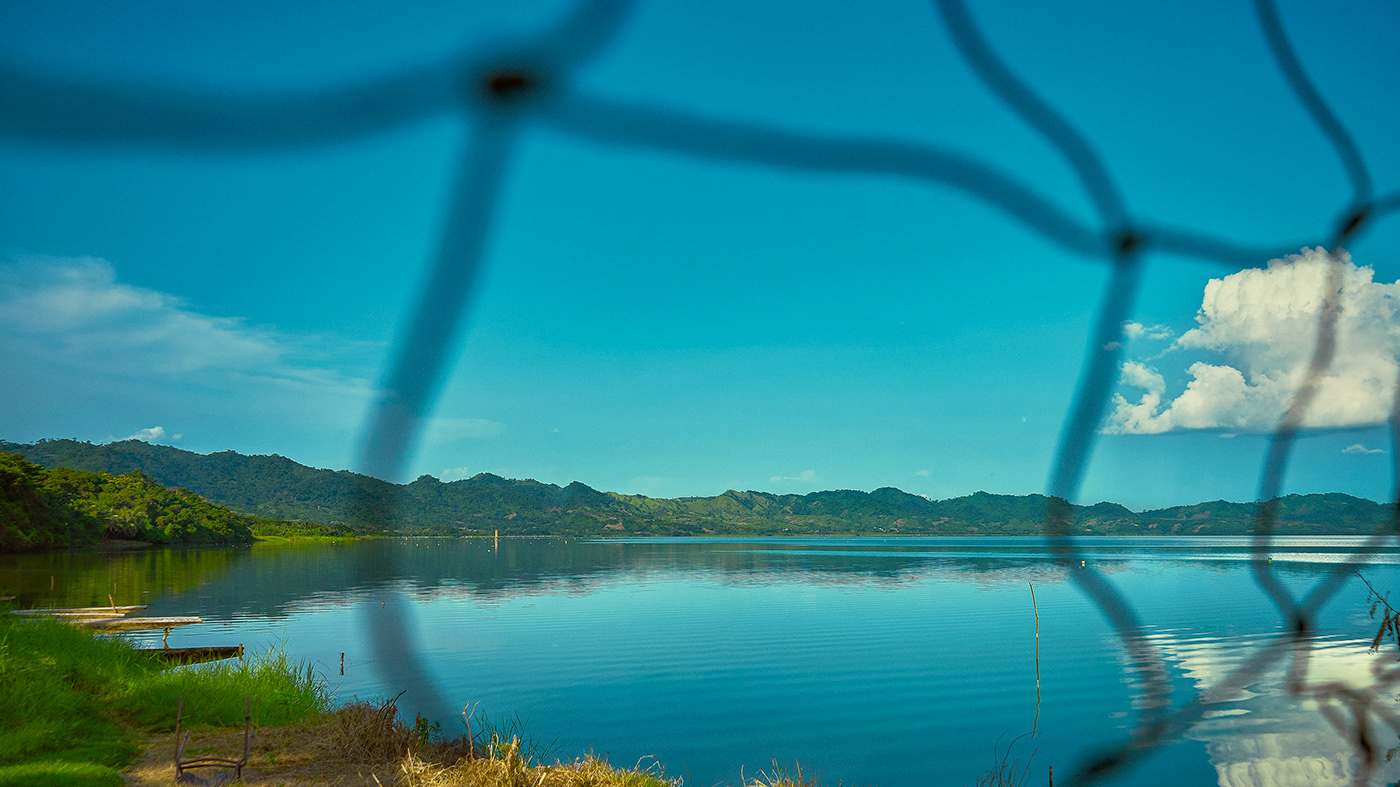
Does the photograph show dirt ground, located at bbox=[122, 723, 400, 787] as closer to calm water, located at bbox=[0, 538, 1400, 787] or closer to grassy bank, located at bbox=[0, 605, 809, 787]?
grassy bank, located at bbox=[0, 605, 809, 787]

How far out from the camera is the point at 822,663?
3036 cm

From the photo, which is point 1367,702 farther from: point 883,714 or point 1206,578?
point 1206,578

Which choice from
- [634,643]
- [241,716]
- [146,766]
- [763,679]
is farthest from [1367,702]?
[634,643]

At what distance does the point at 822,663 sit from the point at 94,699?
23.0 m

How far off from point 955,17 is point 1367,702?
376cm

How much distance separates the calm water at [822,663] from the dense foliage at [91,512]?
15291mm

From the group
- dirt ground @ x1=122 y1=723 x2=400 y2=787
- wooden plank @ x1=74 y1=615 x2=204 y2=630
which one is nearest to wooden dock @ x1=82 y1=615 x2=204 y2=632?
wooden plank @ x1=74 y1=615 x2=204 y2=630

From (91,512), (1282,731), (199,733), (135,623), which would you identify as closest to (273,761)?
(199,733)

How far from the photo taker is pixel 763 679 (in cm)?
2739

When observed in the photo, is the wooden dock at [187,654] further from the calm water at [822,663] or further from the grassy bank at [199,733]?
the calm water at [822,663]

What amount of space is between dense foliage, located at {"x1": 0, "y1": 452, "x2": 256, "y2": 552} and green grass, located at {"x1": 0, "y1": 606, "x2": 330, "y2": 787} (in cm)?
7261

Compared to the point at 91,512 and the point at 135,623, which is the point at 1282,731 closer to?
the point at 135,623

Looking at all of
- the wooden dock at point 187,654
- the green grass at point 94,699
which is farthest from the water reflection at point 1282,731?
the wooden dock at point 187,654

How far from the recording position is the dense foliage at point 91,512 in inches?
2960
